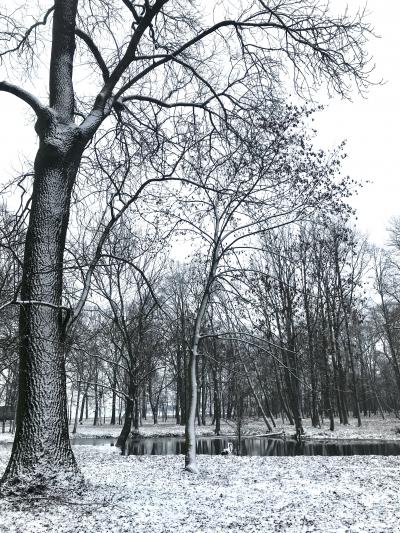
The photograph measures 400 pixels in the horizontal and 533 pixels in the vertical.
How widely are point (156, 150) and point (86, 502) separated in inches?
260

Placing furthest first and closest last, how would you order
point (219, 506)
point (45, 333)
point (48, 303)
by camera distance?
point (45, 333) < point (219, 506) < point (48, 303)

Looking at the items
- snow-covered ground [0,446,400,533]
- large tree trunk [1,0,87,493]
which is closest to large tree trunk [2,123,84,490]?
large tree trunk [1,0,87,493]

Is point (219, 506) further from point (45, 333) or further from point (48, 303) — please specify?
point (48, 303)

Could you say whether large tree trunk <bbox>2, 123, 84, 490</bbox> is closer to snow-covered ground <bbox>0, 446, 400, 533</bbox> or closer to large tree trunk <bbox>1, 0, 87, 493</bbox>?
large tree trunk <bbox>1, 0, 87, 493</bbox>

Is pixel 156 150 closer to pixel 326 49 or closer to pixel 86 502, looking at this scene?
pixel 326 49

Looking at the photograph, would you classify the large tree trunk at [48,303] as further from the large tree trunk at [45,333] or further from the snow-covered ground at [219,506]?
the snow-covered ground at [219,506]

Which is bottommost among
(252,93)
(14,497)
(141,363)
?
(14,497)

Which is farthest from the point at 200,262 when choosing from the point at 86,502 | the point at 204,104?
the point at 86,502

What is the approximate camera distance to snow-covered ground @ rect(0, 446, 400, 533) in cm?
477

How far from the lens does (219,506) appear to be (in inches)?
233

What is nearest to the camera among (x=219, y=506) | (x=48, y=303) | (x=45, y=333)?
(x=48, y=303)

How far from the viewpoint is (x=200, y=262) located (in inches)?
524

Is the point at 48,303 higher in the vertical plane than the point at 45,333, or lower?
higher

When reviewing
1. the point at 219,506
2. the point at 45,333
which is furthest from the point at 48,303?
the point at 219,506
